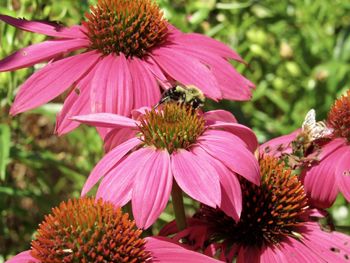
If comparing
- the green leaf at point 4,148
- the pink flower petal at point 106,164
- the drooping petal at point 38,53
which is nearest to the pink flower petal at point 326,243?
the pink flower petal at point 106,164

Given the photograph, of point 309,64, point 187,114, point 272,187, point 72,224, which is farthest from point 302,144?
point 309,64

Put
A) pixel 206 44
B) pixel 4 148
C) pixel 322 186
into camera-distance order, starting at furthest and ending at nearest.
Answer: pixel 4 148
pixel 206 44
pixel 322 186

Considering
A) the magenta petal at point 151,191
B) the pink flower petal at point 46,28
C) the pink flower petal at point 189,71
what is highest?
the pink flower petal at point 46,28

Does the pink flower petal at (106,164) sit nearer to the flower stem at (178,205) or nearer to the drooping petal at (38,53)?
the flower stem at (178,205)

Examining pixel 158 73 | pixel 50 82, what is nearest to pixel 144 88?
pixel 158 73

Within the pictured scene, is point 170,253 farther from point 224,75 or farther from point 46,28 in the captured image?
point 46,28

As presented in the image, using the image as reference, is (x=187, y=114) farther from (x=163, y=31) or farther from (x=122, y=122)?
(x=163, y=31)
